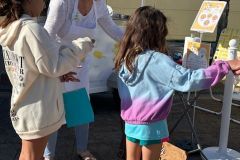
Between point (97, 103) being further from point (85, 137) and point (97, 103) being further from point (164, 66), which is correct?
point (164, 66)

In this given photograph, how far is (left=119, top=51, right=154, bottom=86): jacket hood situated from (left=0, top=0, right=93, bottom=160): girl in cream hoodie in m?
0.33

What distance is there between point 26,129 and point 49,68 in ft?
1.43

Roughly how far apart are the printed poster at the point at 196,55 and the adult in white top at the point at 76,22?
65 centimetres

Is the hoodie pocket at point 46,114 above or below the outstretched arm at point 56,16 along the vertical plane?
below

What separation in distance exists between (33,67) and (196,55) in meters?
1.58

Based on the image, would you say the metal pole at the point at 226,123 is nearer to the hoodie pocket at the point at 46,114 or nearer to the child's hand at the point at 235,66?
the child's hand at the point at 235,66

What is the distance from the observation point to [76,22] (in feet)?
11.7

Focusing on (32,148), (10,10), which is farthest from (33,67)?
(32,148)

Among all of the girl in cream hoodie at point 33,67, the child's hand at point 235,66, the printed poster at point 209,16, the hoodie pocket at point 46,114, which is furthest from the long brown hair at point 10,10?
the printed poster at point 209,16

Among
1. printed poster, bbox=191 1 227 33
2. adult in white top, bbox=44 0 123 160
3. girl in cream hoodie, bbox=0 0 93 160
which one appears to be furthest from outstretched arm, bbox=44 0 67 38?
printed poster, bbox=191 1 227 33

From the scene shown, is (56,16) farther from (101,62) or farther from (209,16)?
(101,62)

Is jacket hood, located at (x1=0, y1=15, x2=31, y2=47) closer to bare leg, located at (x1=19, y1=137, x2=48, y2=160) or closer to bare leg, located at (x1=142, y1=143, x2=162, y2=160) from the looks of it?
bare leg, located at (x1=19, y1=137, x2=48, y2=160)

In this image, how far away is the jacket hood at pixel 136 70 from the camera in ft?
8.94

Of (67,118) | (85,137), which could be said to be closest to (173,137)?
(85,137)
